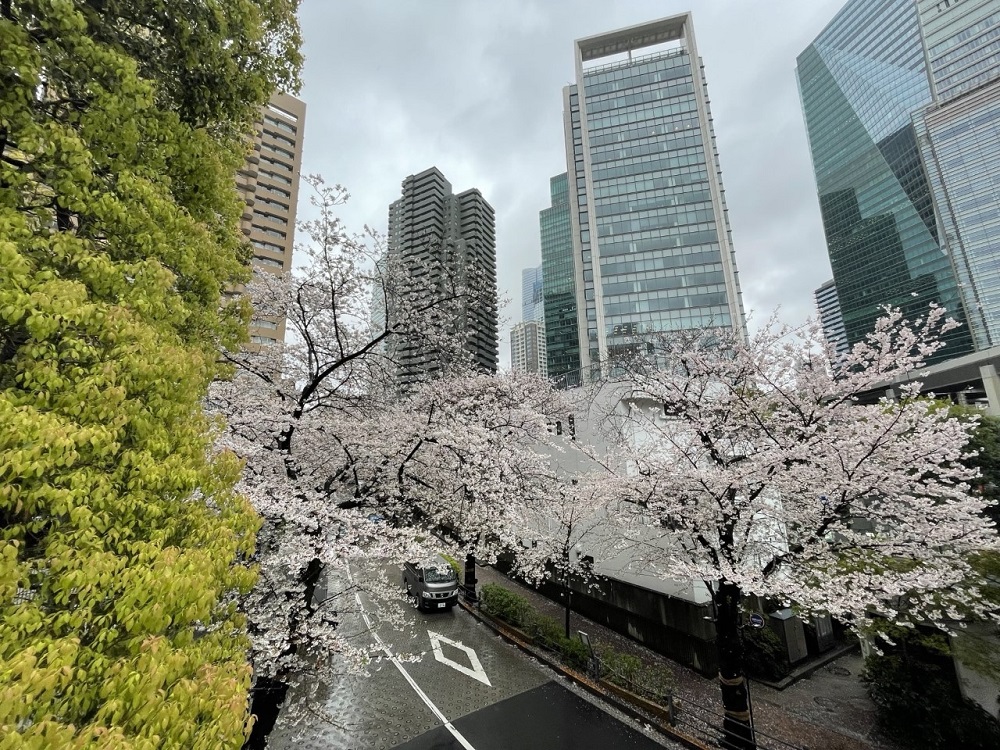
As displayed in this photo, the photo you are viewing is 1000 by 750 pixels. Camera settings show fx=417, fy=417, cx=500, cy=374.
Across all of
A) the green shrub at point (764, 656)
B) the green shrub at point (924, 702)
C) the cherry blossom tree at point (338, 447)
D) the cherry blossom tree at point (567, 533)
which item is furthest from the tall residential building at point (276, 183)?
the green shrub at point (924, 702)

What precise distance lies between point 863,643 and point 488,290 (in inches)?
567

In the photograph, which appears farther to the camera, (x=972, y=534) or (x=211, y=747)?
(x=972, y=534)

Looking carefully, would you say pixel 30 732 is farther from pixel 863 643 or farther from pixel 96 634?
pixel 863 643

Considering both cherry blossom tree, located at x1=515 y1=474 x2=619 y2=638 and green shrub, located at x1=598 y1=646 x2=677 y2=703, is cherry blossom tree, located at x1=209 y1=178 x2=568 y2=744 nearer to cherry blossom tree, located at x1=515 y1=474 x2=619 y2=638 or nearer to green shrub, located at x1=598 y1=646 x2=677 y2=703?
cherry blossom tree, located at x1=515 y1=474 x2=619 y2=638

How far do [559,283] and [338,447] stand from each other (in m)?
121

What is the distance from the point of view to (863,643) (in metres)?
11.8

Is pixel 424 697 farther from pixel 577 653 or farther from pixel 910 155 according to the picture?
pixel 910 155

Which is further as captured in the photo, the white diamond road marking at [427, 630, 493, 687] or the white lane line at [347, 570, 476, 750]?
the white diamond road marking at [427, 630, 493, 687]

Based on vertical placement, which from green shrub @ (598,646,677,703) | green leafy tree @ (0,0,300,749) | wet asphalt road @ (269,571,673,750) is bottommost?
wet asphalt road @ (269,571,673,750)

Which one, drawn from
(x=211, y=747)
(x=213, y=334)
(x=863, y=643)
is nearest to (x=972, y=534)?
(x=863, y=643)

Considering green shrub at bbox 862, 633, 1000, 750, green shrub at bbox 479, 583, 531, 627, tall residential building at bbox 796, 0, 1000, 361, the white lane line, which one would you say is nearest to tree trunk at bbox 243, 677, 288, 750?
the white lane line

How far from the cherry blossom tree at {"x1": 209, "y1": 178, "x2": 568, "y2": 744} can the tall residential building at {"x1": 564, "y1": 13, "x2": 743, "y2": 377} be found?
51746 millimetres

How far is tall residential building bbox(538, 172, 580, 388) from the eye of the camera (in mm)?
100338

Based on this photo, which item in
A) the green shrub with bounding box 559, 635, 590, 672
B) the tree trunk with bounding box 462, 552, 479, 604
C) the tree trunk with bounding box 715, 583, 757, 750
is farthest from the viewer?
the tree trunk with bounding box 462, 552, 479, 604
